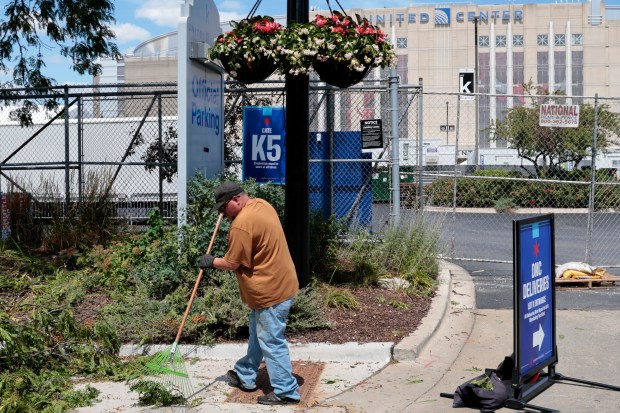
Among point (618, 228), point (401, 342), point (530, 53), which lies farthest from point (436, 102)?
point (401, 342)

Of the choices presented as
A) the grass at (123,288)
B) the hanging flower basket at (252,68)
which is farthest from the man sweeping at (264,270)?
the hanging flower basket at (252,68)

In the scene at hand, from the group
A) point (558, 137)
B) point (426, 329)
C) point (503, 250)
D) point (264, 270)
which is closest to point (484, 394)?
point (264, 270)

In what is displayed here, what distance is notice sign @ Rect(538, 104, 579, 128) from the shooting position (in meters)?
12.2

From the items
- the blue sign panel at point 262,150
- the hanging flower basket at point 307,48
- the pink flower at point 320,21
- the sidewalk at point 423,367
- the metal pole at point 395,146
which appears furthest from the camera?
the metal pole at point 395,146

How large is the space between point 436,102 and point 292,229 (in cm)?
4512

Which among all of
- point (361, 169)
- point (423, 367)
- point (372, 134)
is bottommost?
point (423, 367)

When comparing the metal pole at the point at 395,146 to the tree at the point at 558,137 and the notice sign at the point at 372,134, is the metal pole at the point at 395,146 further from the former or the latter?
the tree at the point at 558,137

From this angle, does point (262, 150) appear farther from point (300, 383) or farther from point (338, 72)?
point (300, 383)

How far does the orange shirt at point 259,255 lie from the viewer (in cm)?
573

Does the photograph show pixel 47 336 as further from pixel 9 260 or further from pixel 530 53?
pixel 530 53

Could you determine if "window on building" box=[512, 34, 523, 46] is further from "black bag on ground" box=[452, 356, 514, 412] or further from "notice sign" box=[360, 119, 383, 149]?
"black bag on ground" box=[452, 356, 514, 412]

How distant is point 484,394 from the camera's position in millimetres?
5570

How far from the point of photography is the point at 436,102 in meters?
51.7

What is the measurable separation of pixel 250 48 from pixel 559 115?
6477 millimetres
